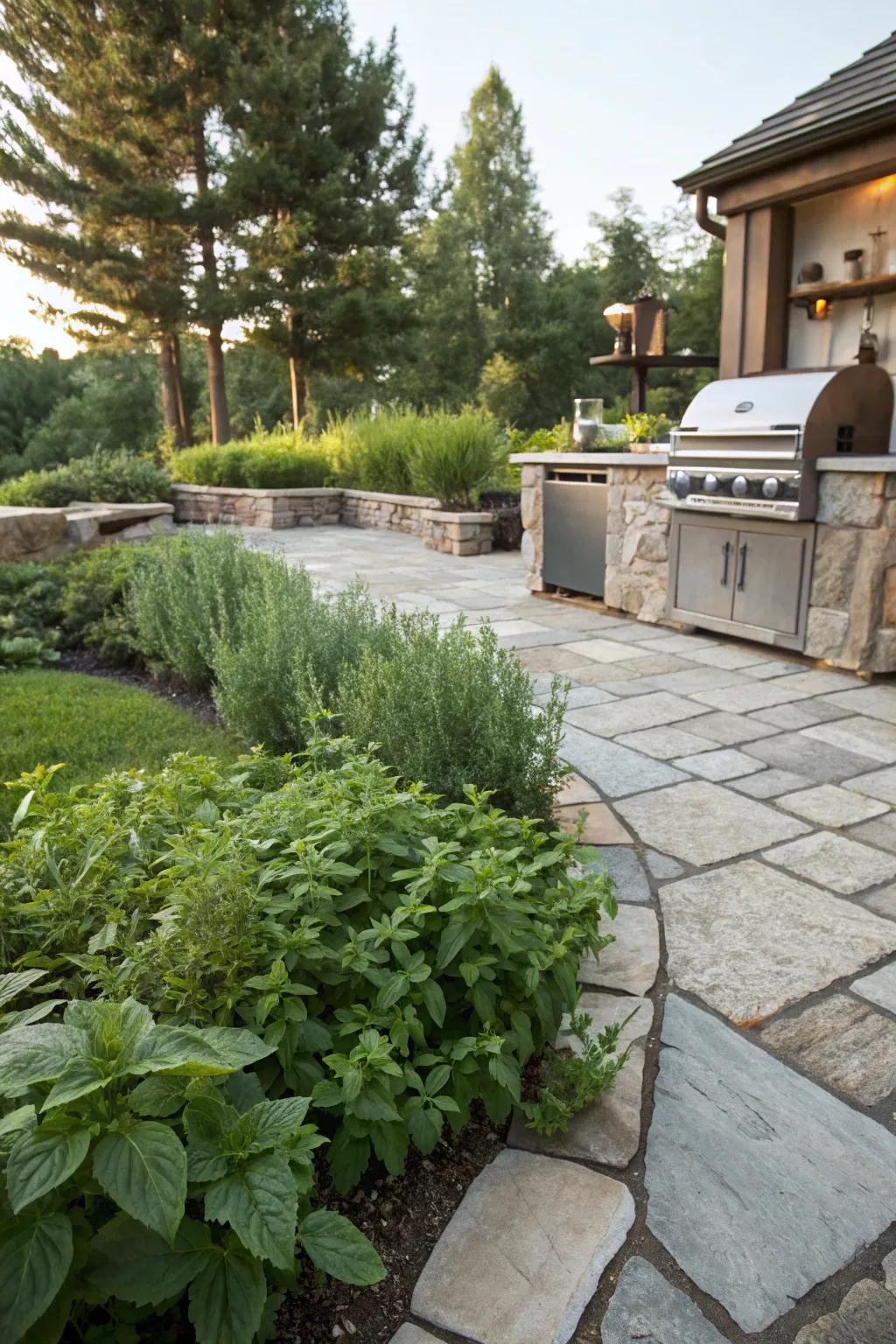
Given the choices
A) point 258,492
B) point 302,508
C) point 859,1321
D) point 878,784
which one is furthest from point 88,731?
point 302,508

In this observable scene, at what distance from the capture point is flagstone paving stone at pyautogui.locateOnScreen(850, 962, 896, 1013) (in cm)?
188

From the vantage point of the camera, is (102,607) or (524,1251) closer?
(524,1251)

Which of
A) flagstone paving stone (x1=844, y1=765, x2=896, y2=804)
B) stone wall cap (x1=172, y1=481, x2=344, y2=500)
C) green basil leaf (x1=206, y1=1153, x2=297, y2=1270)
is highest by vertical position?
stone wall cap (x1=172, y1=481, x2=344, y2=500)

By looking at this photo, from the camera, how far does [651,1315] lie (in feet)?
3.93

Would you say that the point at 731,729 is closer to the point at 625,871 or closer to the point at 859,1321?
the point at 625,871

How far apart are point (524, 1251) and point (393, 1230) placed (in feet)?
0.65

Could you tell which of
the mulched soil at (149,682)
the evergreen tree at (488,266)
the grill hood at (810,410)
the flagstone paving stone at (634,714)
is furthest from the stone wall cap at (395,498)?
the evergreen tree at (488,266)

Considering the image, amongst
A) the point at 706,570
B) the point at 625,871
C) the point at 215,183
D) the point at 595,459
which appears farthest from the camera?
the point at 215,183

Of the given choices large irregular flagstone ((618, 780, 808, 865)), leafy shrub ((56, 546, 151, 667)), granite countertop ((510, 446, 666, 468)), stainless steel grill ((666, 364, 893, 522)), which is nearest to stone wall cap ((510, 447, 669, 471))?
granite countertop ((510, 446, 666, 468))

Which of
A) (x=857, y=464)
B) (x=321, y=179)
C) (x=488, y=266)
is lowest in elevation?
(x=857, y=464)

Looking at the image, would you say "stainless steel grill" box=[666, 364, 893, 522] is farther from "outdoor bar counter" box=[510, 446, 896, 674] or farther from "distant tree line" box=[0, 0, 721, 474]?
"distant tree line" box=[0, 0, 721, 474]

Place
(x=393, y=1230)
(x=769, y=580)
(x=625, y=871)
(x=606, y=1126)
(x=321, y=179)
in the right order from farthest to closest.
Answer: (x=321, y=179) → (x=769, y=580) → (x=625, y=871) → (x=606, y=1126) → (x=393, y=1230)

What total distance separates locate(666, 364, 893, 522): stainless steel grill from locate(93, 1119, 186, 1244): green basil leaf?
4.11 meters

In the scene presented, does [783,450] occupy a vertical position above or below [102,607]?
above
